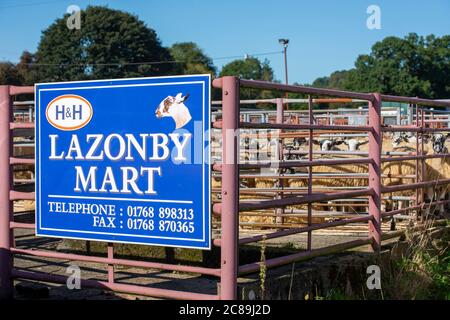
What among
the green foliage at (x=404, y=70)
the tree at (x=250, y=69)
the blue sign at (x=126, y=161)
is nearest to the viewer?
the blue sign at (x=126, y=161)

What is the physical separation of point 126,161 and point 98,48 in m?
75.9

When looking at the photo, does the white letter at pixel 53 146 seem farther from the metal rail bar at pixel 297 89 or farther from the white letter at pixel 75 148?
the metal rail bar at pixel 297 89

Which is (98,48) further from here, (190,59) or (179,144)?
(179,144)

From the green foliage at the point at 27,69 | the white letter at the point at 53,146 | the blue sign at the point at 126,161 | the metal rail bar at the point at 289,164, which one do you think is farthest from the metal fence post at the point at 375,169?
the green foliage at the point at 27,69

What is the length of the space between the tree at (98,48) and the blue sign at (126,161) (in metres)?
72.0

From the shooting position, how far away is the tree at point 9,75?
61.7 metres

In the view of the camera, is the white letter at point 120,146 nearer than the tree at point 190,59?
Yes

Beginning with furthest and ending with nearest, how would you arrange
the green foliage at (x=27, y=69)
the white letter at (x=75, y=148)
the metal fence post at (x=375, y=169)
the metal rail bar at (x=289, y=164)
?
the green foliage at (x=27, y=69)
the metal fence post at (x=375, y=169)
the white letter at (x=75, y=148)
the metal rail bar at (x=289, y=164)

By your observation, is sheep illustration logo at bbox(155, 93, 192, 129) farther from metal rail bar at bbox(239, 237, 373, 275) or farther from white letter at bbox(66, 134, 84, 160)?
metal rail bar at bbox(239, 237, 373, 275)

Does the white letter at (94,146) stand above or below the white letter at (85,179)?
above

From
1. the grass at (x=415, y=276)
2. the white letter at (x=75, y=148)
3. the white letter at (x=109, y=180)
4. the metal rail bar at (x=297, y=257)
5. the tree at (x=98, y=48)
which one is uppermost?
the tree at (x=98, y=48)

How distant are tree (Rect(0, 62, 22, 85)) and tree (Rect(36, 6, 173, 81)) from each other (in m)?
7.34

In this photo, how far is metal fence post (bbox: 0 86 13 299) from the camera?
5.45 m
